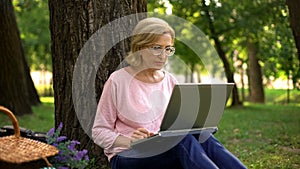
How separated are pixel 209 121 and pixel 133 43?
2.24 ft

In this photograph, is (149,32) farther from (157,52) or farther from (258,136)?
(258,136)

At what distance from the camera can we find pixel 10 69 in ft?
28.5

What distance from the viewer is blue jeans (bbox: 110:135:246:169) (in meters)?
2.71

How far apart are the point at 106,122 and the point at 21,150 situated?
774 mm

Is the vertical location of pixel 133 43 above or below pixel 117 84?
above

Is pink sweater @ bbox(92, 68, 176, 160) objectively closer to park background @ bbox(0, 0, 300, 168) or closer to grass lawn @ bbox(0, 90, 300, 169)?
park background @ bbox(0, 0, 300, 168)

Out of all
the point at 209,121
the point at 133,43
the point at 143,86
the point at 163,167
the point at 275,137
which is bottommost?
the point at 275,137

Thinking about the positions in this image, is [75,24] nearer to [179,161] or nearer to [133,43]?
[133,43]

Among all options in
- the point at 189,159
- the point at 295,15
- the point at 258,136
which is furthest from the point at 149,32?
the point at 258,136

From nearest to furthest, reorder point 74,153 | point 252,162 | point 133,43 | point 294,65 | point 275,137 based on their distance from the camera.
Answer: point 74,153, point 133,43, point 252,162, point 275,137, point 294,65

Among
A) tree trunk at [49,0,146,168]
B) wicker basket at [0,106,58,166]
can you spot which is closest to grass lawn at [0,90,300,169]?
tree trunk at [49,0,146,168]

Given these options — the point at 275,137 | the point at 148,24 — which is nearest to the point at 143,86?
the point at 148,24

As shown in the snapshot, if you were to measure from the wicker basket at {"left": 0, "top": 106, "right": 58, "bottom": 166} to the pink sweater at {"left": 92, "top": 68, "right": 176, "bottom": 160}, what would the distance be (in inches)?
23.7

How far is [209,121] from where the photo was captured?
2.93 m
